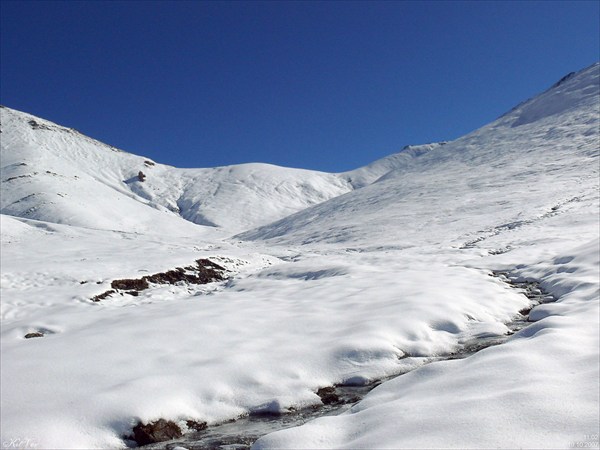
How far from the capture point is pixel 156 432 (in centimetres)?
635

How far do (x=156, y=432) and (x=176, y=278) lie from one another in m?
17.5

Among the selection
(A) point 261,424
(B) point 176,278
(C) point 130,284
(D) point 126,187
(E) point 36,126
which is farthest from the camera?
(E) point 36,126

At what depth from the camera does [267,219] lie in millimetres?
102688

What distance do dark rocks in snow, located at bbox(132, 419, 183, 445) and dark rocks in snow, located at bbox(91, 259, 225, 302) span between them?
43.3 ft

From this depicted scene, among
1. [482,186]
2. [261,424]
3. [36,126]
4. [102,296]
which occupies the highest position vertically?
[36,126]

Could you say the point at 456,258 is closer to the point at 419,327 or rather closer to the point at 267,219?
the point at 419,327

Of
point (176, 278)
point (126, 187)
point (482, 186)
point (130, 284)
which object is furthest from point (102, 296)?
point (126, 187)

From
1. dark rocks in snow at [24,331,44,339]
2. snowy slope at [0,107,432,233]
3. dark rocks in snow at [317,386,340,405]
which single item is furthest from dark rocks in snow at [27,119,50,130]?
dark rocks in snow at [317,386,340,405]

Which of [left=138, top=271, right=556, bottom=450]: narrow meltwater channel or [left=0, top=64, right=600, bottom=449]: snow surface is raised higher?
[left=0, top=64, right=600, bottom=449]: snow surface

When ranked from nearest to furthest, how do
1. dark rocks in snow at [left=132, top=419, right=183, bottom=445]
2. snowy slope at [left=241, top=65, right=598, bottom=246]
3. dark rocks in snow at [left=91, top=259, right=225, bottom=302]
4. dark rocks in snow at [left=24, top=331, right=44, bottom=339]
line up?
dark rocks in snow at [left=132, top=419, right=183, bottom=445] → dark rocks in snow at [left=24, top=331, right=44, bottom=339] → dark rocks in snow at [left=91, top=259, right=225, bottom=302] → snowy slope at [left=241, top=65, right=598, bottom=246]

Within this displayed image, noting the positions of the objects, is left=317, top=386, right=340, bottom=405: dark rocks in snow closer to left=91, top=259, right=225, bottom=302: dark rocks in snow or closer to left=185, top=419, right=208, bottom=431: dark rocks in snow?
left=185, top=419, right=208, bottom=431: dark rocks in snow

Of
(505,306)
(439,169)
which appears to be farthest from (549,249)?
(439,169)

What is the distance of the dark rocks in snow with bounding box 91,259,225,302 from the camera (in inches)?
812

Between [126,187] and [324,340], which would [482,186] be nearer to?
[324,340]
